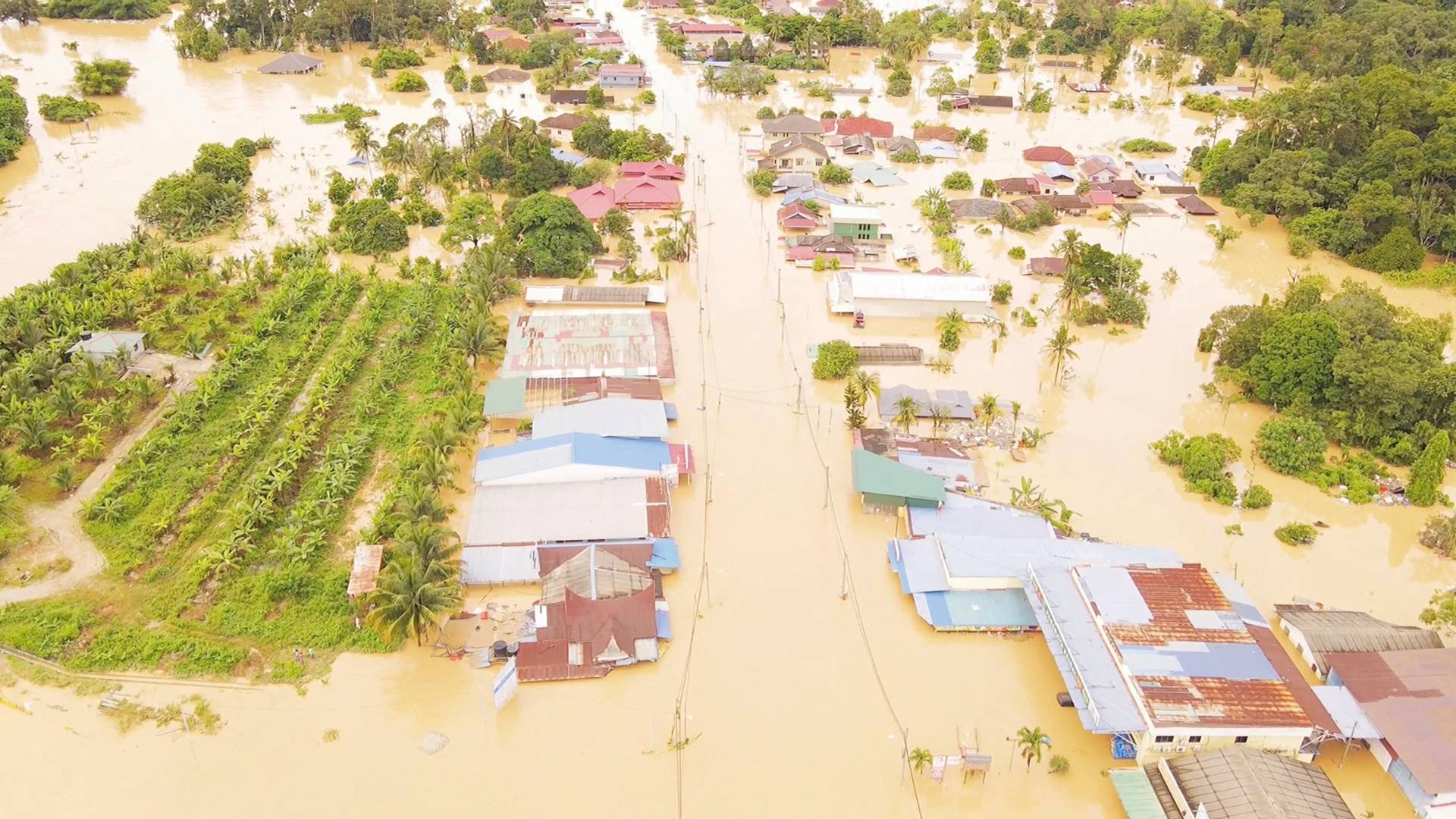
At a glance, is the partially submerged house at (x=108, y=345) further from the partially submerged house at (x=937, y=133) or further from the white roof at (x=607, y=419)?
the partially submerged house at (x=937, y=133)

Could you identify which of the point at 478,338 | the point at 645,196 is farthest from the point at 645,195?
the point at 478,338

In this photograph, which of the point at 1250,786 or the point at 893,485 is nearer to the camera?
the point at 1250,786

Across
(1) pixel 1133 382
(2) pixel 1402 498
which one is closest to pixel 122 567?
(1) pixel 1133 382

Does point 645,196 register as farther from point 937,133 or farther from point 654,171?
point 937,133

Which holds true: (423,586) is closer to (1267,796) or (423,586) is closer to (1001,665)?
(1001,665)

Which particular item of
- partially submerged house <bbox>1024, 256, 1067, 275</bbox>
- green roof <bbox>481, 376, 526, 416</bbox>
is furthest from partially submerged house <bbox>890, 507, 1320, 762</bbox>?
partially submerged house <bbox>1024, 256, 1067, 275</bbox>
